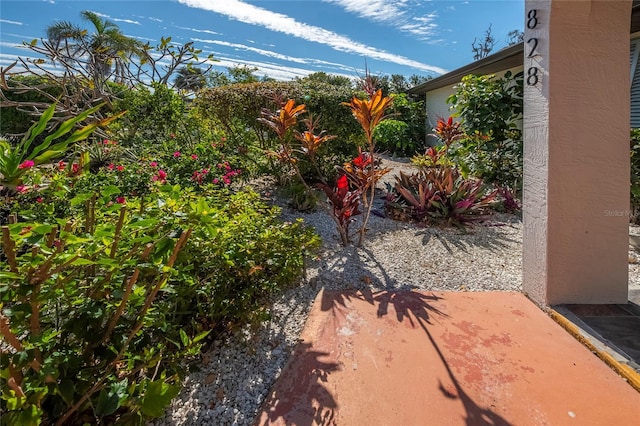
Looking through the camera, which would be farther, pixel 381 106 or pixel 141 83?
pixel 141 83

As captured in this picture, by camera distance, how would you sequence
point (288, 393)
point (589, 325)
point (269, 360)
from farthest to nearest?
point (589, 325) → point (269, 360) → point (288, 393)

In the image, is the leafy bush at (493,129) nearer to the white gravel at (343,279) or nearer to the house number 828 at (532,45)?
the white gravel at (343,279)

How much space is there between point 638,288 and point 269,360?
3078 millimetres

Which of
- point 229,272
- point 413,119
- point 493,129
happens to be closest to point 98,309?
point 229,272

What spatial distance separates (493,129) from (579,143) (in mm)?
3442

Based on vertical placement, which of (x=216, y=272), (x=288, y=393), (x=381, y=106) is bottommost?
(x=288, y=393)

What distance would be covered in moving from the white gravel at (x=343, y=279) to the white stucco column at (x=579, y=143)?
557mm

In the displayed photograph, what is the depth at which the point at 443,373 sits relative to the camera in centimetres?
171

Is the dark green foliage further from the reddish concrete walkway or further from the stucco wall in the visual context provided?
the stucco wall

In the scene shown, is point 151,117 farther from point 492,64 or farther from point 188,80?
point 492,64

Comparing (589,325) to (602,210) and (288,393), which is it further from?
(288,393)

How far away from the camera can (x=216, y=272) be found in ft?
5.97

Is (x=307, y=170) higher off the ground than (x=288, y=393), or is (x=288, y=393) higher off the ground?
(x=307, y=170)

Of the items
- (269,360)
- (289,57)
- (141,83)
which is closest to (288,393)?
(269,360)
